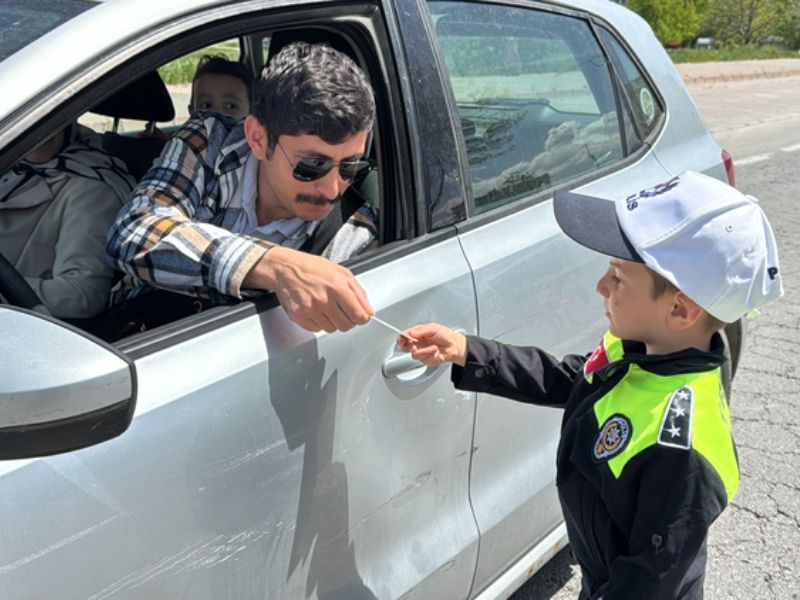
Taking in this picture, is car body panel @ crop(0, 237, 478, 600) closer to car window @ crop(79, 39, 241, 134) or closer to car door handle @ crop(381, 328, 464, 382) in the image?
car door handle @ crop(381, 328, 464, 382)

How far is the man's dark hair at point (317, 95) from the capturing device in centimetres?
171

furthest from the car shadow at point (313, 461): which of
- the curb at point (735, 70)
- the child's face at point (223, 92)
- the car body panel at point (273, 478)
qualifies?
the curb at point (735, 70)

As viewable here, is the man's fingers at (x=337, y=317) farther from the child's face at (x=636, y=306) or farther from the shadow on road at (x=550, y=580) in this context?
the shadow on road at (x=550, y=580)

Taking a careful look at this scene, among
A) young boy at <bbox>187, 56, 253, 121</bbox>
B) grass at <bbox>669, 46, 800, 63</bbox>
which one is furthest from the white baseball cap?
grass at <bbox>669, 46, 800, 63</bbox>

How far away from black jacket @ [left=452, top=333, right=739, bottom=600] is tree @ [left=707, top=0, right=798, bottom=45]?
3439cm

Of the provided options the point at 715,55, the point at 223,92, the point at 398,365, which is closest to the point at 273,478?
the point at 398,365

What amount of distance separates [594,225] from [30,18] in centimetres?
110

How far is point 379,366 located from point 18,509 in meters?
0.70

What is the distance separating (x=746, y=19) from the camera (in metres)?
33.0

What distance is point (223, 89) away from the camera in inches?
112

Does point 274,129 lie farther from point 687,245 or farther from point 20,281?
point 687,245

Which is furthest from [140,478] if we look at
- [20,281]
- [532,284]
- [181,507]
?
[532,284]

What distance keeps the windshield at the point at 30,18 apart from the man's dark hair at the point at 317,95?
393 millimetres

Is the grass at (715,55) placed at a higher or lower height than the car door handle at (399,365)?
lower
